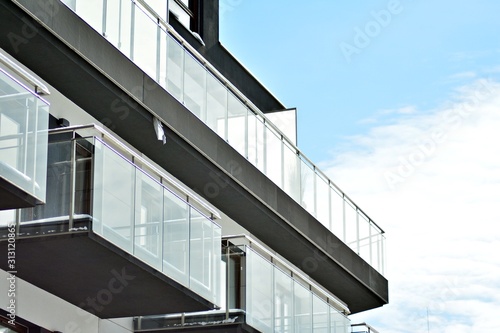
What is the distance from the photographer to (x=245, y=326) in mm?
19344

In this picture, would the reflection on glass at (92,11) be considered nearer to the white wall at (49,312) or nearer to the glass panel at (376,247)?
the white wall at (49,312)

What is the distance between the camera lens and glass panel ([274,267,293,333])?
2069 cm

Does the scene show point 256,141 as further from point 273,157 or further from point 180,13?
point 180,13

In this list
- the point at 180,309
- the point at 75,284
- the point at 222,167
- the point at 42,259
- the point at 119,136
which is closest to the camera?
the point at 42,259

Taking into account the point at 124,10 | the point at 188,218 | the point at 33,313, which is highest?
the point at 124,10

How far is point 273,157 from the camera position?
23609mm

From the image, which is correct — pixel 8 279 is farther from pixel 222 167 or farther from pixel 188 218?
pixel 222 167

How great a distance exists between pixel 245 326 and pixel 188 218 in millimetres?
2214

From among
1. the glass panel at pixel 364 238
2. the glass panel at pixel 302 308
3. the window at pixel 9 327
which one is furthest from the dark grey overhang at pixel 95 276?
the glass panel at pixel 364 238

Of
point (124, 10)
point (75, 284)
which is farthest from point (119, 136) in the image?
point (75, 284)

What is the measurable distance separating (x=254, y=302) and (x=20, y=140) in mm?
6653

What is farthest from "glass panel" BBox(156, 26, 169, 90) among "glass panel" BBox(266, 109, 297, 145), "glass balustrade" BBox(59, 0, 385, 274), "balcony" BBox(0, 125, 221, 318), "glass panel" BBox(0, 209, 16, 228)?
"glass panel" BBox(266, 109, 297, 145)

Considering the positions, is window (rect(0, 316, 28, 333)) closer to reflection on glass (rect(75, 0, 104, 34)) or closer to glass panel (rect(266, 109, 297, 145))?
reflection on glass (rect(75, 0, 104, 34))

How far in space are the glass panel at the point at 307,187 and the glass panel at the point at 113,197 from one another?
8590 mm
